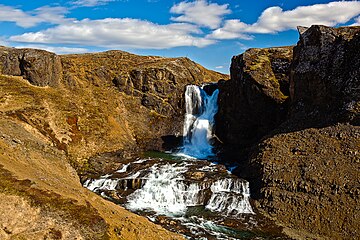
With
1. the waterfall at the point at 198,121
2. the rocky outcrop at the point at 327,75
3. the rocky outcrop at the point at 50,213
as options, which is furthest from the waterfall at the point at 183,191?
the rocky outcrop at the point at 327,75

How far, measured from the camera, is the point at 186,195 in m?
38.8

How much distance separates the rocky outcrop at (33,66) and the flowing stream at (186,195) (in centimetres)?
2612

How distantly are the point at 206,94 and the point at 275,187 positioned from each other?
40991mm

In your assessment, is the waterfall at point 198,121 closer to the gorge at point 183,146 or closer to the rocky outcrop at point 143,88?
the gorge at point 183,146

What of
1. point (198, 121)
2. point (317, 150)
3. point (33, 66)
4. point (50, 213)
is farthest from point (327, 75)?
point (33, 66)

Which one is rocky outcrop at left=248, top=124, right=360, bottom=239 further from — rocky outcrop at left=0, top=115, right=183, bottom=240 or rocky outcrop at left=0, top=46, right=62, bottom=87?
rocky outcrop at left=0, top=46, right=62, bottom=87

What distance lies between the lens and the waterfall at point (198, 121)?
63.7 meters

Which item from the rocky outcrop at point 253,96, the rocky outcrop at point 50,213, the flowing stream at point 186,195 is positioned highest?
the rocky outcrop at point 253,96

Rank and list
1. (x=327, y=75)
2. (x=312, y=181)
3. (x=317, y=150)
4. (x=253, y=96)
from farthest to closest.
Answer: (x=253, y=96) → (x=327, y=75) → (x=317, y=150) → (x=312, y=181)

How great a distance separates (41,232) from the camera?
61.8 ft

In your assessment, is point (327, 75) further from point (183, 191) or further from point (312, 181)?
point (183, 191)

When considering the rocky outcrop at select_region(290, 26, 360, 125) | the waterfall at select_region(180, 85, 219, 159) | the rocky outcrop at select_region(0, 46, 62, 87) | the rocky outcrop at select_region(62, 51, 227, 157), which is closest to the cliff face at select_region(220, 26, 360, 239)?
the rocky outcrop at select_region(290, 26, 360, 125)

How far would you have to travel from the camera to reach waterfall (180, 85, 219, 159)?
209ft

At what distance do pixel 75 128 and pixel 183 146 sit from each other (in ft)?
71.3
